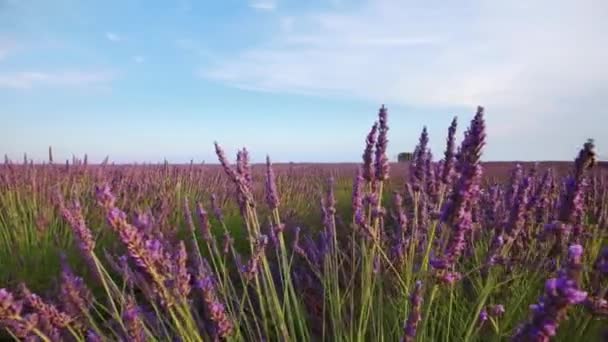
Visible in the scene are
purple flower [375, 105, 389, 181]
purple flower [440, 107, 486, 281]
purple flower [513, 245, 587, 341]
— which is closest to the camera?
purple flower [513, 245, 587, 341]

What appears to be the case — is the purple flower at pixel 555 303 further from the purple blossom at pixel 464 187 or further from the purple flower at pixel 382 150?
the purple flower at pixel 382 150

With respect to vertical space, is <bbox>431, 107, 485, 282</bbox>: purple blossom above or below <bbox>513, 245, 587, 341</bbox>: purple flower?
above

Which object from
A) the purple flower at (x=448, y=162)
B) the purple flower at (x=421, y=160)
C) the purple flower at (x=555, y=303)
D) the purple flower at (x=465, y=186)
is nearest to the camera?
the purple flower at (x=555, y=303)

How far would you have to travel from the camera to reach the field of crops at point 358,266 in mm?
1195

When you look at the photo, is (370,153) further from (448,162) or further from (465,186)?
(465,186)

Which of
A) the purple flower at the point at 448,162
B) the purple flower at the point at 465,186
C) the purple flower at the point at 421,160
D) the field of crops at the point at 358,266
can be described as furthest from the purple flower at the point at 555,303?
the purple flower at the point at 421,160

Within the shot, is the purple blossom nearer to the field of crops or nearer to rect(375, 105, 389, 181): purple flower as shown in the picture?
the field of crops

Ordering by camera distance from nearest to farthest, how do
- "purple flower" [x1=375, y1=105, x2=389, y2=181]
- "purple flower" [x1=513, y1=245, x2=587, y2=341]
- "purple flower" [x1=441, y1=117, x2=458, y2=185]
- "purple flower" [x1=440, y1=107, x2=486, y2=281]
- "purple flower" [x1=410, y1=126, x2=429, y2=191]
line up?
"purple flower" [x1=513, y1=245, x2=587, y2=341] → "purple flower" [x1=440, y1=107, x2=486, y2=281] → "purple flower" [x1=441, y1=117, x2=458, y2=185] → "purple flower" [x1=375, y1=105, x2=389, y2=181] → "purple flower" [x1=410, y1=126, x2=429, y2=191]

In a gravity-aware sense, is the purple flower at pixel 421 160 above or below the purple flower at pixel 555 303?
above

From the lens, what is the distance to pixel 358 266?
2623 millimetres

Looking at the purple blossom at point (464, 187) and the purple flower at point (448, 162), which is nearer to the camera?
the purple blossom at point (464, 187)

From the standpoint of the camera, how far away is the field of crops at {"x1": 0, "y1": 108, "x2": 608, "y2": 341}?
3.92 ft

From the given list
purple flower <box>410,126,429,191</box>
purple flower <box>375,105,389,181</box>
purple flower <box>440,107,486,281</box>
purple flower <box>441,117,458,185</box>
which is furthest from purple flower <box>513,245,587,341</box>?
purple flower <box>410,126,429,191</box>

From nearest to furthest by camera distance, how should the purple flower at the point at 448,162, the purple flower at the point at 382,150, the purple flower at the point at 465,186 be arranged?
the purple flower at the point at 465,186, the purple flower at the point at 448,162, the purple flower at the point at 382,150
